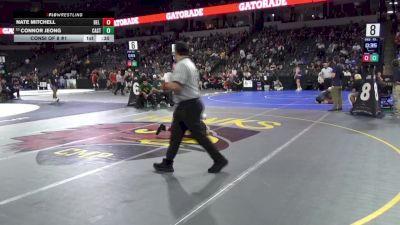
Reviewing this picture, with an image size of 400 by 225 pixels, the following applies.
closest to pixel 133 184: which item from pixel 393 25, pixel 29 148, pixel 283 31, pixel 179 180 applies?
pixel 179 180

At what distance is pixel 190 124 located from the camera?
5793 mm

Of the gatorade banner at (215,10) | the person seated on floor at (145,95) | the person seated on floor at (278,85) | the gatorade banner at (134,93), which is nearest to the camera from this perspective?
the person seated on floor at (145,95)

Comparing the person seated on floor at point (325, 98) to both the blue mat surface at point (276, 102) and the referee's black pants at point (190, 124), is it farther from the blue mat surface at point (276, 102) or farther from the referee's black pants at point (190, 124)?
the referee's black pants at point (190, 124)

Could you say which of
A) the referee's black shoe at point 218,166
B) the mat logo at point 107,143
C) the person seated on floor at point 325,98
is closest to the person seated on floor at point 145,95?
the mat logo at point 107,143

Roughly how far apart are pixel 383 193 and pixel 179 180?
253 centimetres

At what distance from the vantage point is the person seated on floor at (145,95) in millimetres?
15781

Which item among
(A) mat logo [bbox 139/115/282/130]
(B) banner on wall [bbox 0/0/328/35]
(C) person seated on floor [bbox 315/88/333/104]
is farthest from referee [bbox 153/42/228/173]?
(B) banner on wall [bbox 0/0/328/35]

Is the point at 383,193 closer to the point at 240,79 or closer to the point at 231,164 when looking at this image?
the point at 231,164

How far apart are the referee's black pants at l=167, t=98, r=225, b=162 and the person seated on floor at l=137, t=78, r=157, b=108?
9974mm

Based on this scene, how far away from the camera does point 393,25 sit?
27.8m

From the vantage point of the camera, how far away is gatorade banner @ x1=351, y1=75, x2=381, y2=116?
1217cm

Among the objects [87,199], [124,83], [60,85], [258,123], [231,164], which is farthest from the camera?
[60,85]

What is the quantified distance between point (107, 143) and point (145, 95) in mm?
7416
